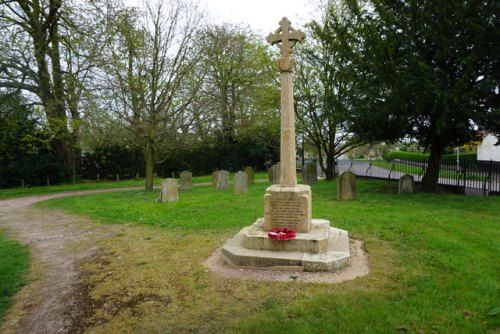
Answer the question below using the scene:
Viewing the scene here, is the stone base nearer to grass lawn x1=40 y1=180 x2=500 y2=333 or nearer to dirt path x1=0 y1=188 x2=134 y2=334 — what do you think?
grass lawn x1=40 y1=180 x2=500 y2=333

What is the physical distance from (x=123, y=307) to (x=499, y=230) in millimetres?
7631

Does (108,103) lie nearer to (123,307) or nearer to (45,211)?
(45,211)

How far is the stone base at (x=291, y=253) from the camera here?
5.08 m

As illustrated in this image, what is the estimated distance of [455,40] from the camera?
10750 millimetres

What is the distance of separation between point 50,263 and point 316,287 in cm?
480

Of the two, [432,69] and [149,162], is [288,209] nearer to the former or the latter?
[432,69]

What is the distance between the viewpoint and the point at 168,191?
12.4 metres

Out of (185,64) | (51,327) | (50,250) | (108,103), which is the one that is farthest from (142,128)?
(51,327)

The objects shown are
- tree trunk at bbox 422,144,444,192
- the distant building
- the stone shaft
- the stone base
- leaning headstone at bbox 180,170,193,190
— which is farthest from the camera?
the distant building

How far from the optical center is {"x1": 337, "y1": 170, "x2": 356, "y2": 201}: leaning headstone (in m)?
11.8

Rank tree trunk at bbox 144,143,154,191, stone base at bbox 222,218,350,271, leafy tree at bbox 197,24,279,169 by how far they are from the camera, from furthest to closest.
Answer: leafy tree at bbox 197,24,279,169, tree trunk at bbox 144,143,154,191, stone base at bbox 222,218,350,271

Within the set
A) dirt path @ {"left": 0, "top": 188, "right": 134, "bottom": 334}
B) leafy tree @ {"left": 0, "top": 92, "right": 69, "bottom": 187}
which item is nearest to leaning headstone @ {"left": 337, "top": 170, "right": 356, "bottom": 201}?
dirt path @ {"left": 0, "top": 188, "right": 134, "bottom": 334}

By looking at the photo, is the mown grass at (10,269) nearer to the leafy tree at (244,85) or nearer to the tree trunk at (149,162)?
the tree trunk at (149,162)

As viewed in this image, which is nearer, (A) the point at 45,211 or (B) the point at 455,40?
(B) the point at 455,40
